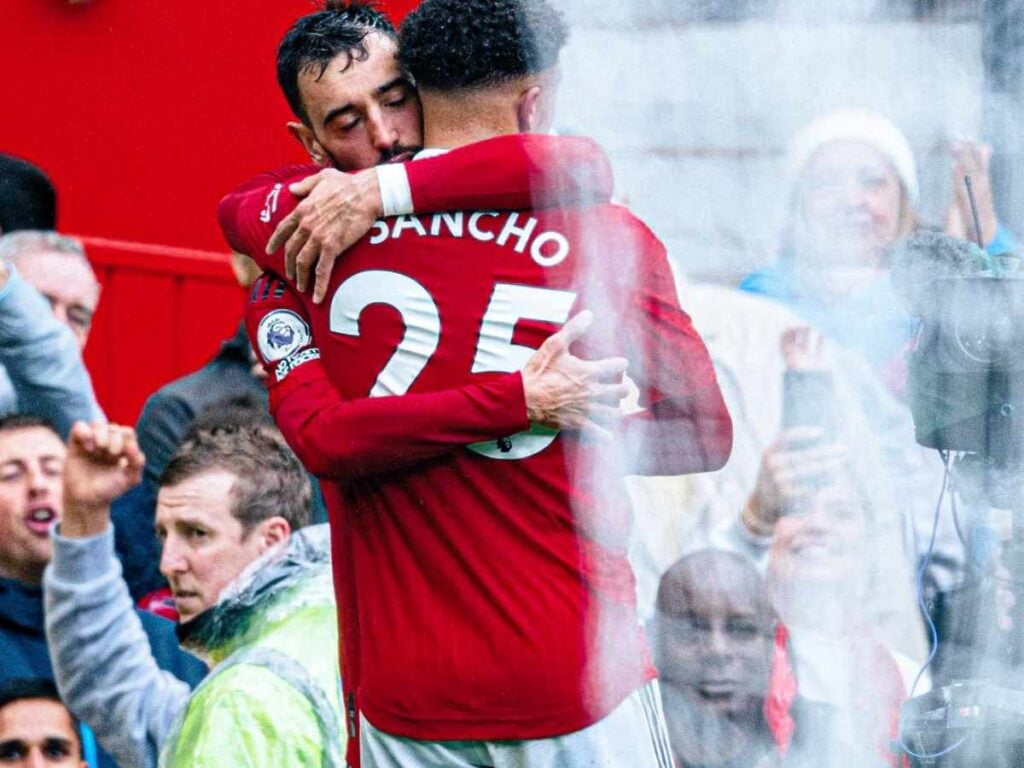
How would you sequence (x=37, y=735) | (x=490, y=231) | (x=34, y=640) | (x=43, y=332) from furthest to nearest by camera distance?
(x=43, y=332)
(x=34, y=640)
(x=37, y=735)
(x=490, y=231)

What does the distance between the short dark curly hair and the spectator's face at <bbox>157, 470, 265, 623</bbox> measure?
1.11 meters

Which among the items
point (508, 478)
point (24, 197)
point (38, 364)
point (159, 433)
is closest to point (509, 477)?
point (508, 478)

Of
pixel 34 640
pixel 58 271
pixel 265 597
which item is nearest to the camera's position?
pixel 265 597

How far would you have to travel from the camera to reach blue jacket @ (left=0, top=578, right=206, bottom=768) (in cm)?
306

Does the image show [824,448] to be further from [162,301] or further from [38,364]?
[162,301]

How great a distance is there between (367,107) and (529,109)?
0.74 feet

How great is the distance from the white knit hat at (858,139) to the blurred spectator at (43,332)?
167cm

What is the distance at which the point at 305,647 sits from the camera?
2.57 metres

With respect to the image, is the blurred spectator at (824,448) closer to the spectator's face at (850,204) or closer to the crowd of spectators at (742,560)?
the crowd of spectators at (742,560)

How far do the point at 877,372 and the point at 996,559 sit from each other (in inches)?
11.8

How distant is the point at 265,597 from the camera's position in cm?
268

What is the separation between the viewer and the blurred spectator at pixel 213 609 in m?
2.50

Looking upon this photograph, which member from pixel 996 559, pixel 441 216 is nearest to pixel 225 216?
pixel 441 216

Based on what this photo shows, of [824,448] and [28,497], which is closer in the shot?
[824,448]
